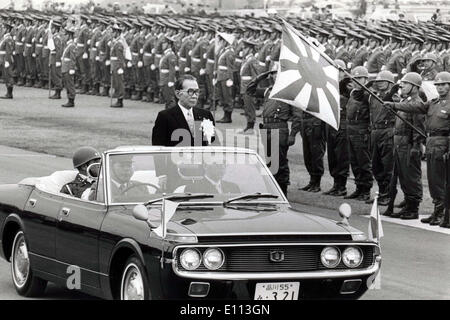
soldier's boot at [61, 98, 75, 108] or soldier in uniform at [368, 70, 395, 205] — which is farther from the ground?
soldier in uniform at [368, 70, 395, 205]

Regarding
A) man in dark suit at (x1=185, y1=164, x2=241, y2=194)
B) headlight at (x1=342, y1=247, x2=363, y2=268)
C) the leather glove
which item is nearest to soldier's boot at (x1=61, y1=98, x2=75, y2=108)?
the leather glove

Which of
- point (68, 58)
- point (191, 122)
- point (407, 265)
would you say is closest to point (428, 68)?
point (407, 265)

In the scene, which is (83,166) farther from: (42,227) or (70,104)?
(70,104)

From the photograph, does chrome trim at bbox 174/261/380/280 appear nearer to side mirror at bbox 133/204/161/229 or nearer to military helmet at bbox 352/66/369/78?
side mirror at bbox 133/204/161/229

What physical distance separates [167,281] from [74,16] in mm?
37029

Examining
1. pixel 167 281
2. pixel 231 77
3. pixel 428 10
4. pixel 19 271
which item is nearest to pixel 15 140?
pixel 231 77

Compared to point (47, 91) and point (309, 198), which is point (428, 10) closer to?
point (47, 91)

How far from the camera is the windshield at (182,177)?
10.6m

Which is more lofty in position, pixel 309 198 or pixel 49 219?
pixel 49 219

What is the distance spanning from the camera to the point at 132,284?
9.70m

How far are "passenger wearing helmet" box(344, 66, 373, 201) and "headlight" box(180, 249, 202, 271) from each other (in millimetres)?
10661

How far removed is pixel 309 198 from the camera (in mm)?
19922

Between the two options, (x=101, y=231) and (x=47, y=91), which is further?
(x=47, y=91)

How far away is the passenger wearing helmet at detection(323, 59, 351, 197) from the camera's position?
20.4m
